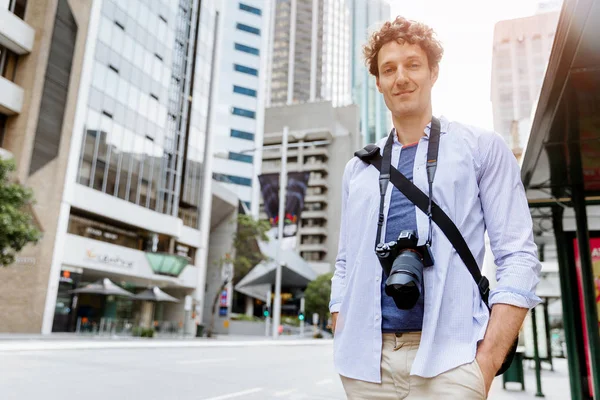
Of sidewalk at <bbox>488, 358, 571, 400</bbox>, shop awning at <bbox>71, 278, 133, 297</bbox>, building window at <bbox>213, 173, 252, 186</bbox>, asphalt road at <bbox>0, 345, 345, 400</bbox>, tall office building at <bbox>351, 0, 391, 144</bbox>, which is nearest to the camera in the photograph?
asphalt road at <bbox>0, 345, 345, 400</bbox>

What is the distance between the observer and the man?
60.4 inches

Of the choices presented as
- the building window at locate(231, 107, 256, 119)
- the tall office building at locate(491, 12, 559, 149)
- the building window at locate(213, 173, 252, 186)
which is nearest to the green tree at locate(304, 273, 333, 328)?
the building window at locate(213, 173, 252, 186)

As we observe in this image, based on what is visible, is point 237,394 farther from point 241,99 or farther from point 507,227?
point 241,99

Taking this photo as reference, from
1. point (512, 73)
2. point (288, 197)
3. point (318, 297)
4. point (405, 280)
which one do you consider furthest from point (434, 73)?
point (512, 73)

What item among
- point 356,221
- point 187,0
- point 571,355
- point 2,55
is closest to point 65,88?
point 2,55

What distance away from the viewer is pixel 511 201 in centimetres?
174

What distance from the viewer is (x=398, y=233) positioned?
1758mm

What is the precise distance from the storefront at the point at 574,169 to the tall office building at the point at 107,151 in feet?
80.0

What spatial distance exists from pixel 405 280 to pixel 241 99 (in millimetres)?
76529

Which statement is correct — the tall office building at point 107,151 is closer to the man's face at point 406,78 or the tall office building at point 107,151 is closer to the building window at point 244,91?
the man's face at point 406,78

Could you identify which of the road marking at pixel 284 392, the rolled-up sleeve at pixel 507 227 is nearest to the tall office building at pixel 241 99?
the road marking at pixel 284 392

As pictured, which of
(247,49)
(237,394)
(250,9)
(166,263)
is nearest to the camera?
(237,394)

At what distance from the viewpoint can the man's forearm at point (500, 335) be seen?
1.51 m

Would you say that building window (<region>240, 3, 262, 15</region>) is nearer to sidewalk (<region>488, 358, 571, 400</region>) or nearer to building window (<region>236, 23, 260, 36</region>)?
building window (<region>236, 23, 260, 36</region>)
